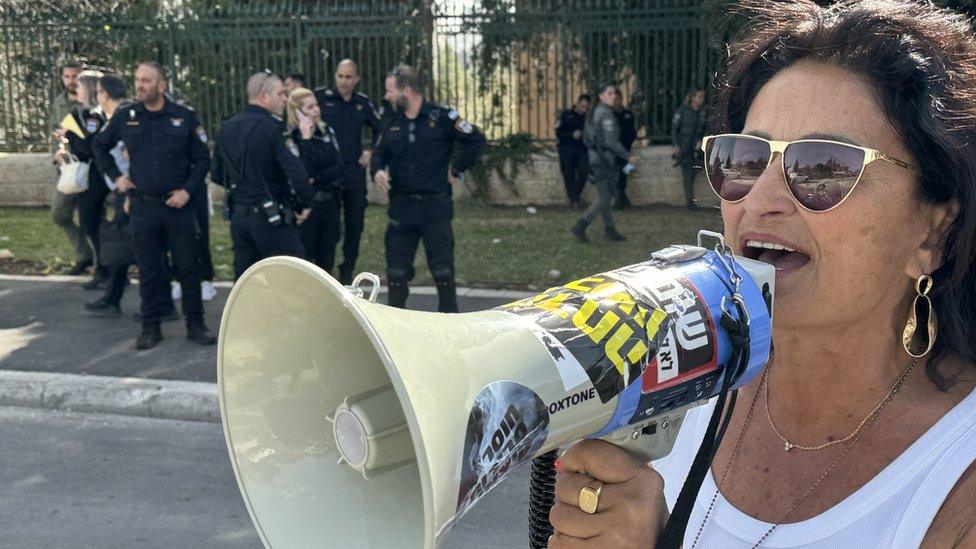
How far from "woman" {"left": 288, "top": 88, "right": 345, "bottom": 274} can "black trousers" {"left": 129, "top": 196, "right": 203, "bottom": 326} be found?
1.30m

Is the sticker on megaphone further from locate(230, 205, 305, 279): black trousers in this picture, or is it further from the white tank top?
locate(230, 205, 305, 279): black trousers

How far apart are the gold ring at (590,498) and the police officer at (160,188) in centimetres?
659

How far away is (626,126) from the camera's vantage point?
1398cm

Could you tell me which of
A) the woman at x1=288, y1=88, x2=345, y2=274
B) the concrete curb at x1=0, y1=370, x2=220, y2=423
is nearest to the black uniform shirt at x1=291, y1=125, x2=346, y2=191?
the woman at x1=288, y1=88, x2=345, y2=274

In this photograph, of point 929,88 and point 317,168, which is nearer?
point 929,88

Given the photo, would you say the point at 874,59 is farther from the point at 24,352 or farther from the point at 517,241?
the point at 517,241

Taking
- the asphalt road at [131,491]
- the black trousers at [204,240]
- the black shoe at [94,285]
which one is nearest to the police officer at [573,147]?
the black trousers at [204,240]

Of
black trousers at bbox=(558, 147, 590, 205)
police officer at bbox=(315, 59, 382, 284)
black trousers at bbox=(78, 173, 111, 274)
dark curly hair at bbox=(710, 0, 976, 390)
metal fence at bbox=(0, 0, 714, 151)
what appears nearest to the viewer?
dark curly hair at bbox=(710, 0, 976, 390)

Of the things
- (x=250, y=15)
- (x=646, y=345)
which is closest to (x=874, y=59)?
(x=646, y=345)

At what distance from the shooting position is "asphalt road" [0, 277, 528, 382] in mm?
7199

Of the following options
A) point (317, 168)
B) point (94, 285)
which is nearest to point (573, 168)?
point (317, 168)

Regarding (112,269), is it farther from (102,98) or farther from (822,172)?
(822,172)

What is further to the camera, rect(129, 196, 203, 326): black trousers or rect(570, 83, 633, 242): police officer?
rect(570, 83, 633, 242): police officer

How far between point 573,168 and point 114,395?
8679 millimetres
